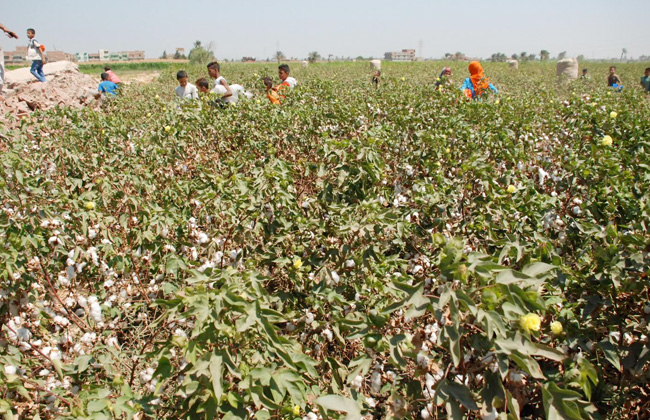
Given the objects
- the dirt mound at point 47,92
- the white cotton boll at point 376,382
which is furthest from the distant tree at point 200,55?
the white cotton boll at point 376,382

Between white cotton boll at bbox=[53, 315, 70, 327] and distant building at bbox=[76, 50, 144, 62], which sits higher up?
distant building at bbox=[76, 50, 144, 62]

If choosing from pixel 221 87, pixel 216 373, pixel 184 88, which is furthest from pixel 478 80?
pixel 216 373

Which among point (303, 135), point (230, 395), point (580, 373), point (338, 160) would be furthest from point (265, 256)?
point (303, 135)

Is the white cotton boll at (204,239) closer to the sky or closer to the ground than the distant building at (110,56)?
closer to the ground

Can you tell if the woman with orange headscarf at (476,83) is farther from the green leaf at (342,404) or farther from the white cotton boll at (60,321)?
the green leaf at (342,404)

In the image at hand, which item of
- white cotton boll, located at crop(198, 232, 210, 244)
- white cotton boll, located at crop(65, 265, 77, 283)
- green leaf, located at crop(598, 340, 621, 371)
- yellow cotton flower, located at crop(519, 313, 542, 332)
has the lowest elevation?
white cotton boll, located at crop(65, 265, 77, 283)

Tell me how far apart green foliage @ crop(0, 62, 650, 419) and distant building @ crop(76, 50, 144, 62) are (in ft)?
297

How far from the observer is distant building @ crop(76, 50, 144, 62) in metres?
82.5

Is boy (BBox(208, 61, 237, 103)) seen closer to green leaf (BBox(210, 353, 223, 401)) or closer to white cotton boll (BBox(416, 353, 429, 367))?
white cotton boll (BBox(416, 353, 429, 367))

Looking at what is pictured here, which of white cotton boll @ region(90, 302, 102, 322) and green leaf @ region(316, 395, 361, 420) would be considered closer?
green leaf @ region(316, 395, 361, 420)

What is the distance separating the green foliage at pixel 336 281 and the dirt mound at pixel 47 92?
6190 mm

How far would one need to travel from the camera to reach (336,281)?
194 cm

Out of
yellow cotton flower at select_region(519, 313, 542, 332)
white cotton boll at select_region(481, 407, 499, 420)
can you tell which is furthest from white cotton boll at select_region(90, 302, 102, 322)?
yellow cotton flower at select_region(519, 313, 542, 332)

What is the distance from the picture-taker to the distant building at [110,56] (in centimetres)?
8250
